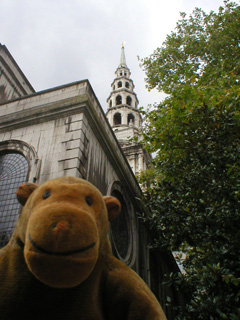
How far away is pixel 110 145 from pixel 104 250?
7528mm

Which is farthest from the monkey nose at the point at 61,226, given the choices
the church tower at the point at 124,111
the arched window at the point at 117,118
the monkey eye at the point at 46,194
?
the arched window at the point at 117,118

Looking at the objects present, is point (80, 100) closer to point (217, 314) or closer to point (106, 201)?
point (106, 201)

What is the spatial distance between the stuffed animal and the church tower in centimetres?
2371

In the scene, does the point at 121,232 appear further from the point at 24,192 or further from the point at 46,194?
the point at 46,194

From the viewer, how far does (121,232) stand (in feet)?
34.8

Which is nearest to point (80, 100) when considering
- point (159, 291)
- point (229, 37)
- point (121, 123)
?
point (229, 37)

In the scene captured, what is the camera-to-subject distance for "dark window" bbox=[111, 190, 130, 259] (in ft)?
32.4

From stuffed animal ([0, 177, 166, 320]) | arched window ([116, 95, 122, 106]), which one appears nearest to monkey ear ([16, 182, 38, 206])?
stuffed animal ([0, 177, 166, 320])

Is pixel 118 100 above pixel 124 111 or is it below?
above

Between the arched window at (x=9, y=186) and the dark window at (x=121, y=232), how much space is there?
3.74m

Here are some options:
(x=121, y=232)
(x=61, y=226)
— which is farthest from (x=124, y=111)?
(x=61, y=226)

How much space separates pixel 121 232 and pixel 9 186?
15.9 feet

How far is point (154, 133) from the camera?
1055 cm

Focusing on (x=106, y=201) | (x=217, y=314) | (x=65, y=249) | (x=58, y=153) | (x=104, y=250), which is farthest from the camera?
(x=58, y=153)
